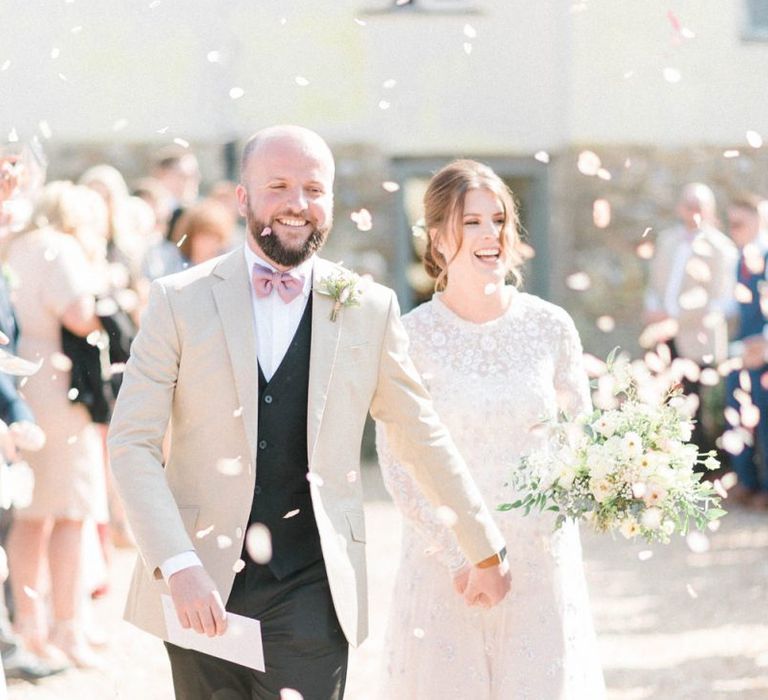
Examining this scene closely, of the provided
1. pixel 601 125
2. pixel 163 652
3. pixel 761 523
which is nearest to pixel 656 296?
pixel 761 523

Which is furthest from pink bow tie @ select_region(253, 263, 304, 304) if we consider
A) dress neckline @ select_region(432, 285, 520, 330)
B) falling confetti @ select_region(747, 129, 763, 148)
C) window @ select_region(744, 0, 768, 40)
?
window @ select_region(744, 0, 768, 40)

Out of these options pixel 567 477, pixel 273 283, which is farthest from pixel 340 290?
pixel 567 477

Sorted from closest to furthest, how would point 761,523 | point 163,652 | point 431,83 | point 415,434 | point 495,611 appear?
1. point 415,434
2. point 495,611
3. point 163,652
4. point 761,523
5. point 431,83

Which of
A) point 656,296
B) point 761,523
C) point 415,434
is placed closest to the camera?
point 415,434

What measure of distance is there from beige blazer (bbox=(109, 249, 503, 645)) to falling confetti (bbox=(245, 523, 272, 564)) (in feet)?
0.07

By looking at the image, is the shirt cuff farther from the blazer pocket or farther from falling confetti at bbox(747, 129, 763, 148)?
→ falling confetti at bbox(747, 129, 763, 148)

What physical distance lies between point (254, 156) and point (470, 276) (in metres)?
1.06

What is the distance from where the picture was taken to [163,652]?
6.34 m

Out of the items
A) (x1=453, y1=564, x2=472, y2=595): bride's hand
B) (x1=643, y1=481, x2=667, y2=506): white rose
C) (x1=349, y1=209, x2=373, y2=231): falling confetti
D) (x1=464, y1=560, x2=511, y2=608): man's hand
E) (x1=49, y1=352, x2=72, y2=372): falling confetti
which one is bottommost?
(x1=349, y1=209, x2=373, y2=231): falling confetti

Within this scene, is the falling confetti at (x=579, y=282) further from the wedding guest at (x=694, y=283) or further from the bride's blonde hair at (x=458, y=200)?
the bride's blonde hair at (x=458, y=200)

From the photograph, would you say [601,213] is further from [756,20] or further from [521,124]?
[756,20]

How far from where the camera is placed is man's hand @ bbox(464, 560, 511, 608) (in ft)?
12.4

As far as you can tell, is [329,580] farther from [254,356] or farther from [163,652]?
[163,652]

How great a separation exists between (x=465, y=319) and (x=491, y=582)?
896 millimetres
